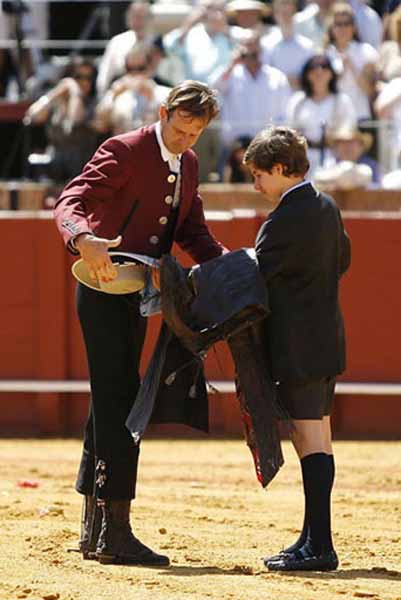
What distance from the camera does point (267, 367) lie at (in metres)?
4.95

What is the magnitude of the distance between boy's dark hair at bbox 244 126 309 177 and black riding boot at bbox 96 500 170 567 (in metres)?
1.23

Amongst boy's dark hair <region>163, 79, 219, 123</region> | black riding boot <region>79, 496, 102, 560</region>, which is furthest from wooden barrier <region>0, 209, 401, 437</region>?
boy's dark hair <region>163, 79, 219, 123</region>

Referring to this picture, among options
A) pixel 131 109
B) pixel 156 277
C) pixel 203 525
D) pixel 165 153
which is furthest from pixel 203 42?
pixel 156 277

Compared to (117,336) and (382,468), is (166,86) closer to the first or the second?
(382,468)

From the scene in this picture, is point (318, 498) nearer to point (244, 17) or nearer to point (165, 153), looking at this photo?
point (165, 153)

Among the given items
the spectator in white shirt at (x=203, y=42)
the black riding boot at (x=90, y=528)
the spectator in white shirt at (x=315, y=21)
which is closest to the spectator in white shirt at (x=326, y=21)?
the spectator in white shirt at (x=315, y=21)

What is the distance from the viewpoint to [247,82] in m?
10.7

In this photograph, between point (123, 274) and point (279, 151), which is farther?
point (123, 274)

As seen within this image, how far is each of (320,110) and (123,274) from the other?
5.66 m

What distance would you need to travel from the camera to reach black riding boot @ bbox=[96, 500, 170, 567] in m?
5.06

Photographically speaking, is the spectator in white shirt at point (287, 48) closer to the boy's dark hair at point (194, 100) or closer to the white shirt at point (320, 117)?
the white shirt at point (320, 117)

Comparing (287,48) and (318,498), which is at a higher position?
(287,48)

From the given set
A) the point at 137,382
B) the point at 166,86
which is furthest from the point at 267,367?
the point at 166,86

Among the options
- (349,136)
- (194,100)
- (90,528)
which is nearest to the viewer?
(194,100)
